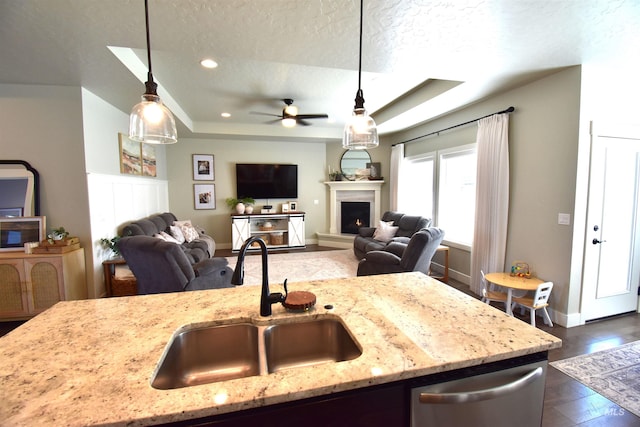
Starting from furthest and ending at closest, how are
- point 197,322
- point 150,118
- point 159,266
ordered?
point 159,266
point 150,118
point 197,322

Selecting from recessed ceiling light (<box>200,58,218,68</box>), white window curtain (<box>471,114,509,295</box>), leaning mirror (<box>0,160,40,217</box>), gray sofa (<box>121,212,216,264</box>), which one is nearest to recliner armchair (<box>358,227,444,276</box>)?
white window curtain (<box>471,114,509,295</box>)

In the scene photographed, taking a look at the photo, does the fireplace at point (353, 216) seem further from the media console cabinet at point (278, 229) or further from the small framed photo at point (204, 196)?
the small framed photo at point (204, 196)

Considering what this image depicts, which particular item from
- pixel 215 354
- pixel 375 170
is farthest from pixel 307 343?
pixel 375 170

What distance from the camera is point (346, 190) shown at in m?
6.75

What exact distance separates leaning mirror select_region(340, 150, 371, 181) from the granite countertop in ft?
17.7

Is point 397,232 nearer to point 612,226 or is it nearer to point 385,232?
point 385,232

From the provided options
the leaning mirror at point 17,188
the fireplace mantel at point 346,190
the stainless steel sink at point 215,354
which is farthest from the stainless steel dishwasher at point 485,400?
the fireplace mantel at point 346,190

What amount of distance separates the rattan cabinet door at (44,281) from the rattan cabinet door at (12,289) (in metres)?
0.06

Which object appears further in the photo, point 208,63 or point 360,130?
point 208,63

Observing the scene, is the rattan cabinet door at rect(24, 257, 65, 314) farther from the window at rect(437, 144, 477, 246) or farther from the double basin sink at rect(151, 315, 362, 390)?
the window at rect(437, 144, 477, 246)

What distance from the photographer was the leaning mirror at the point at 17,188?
308cm

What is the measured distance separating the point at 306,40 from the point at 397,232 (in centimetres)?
380

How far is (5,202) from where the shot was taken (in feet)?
10.1

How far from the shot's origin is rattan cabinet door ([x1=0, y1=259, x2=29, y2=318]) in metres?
2.90
